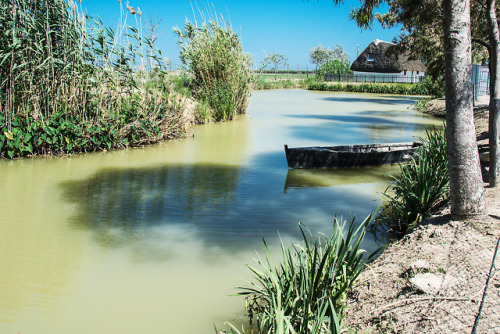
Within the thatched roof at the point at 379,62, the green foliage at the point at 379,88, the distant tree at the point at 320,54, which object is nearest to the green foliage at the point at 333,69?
the thatched roof at the point at 379,62

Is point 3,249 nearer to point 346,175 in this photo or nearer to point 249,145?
point 346,175

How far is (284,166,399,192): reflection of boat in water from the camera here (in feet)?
27.5

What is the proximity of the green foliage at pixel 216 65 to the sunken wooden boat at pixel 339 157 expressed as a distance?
8.50 meters

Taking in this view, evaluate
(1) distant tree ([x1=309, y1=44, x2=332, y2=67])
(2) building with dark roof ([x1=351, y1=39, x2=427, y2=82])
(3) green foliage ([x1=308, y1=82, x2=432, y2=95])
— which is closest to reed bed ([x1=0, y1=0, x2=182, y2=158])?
(3) green foliage ([x1=308, y1=82, x2=432, y2=95])

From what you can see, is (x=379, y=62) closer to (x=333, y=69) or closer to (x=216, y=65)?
(x=333, y=69)

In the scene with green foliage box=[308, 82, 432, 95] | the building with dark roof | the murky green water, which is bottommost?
the murky green water

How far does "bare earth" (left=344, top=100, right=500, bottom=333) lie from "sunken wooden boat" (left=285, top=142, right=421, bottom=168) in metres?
4.67

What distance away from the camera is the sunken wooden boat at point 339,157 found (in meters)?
9.10

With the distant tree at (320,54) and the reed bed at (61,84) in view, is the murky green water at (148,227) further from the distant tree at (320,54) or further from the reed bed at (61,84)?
the distant tree at (320,54)

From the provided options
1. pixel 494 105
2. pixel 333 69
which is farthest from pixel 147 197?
pixel 333 69

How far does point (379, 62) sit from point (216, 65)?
41177 millimetres

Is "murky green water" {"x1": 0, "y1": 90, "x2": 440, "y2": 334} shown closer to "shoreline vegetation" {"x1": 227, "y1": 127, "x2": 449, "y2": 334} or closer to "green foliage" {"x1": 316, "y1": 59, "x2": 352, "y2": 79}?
"shoreline vegetation" {"x1": 227, "y1": 127, "x2": 449, "y2": 334}

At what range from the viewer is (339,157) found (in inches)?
365

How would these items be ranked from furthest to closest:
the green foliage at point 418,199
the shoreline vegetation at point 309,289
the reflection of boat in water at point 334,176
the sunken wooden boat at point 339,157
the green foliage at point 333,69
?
the green foliage at point 333,69, the sunken wooden boat at point 339,157, the reflection of boat in water at point 334,176, the green foliage at point 418,199, the shoreline vegetation at point 309,289
